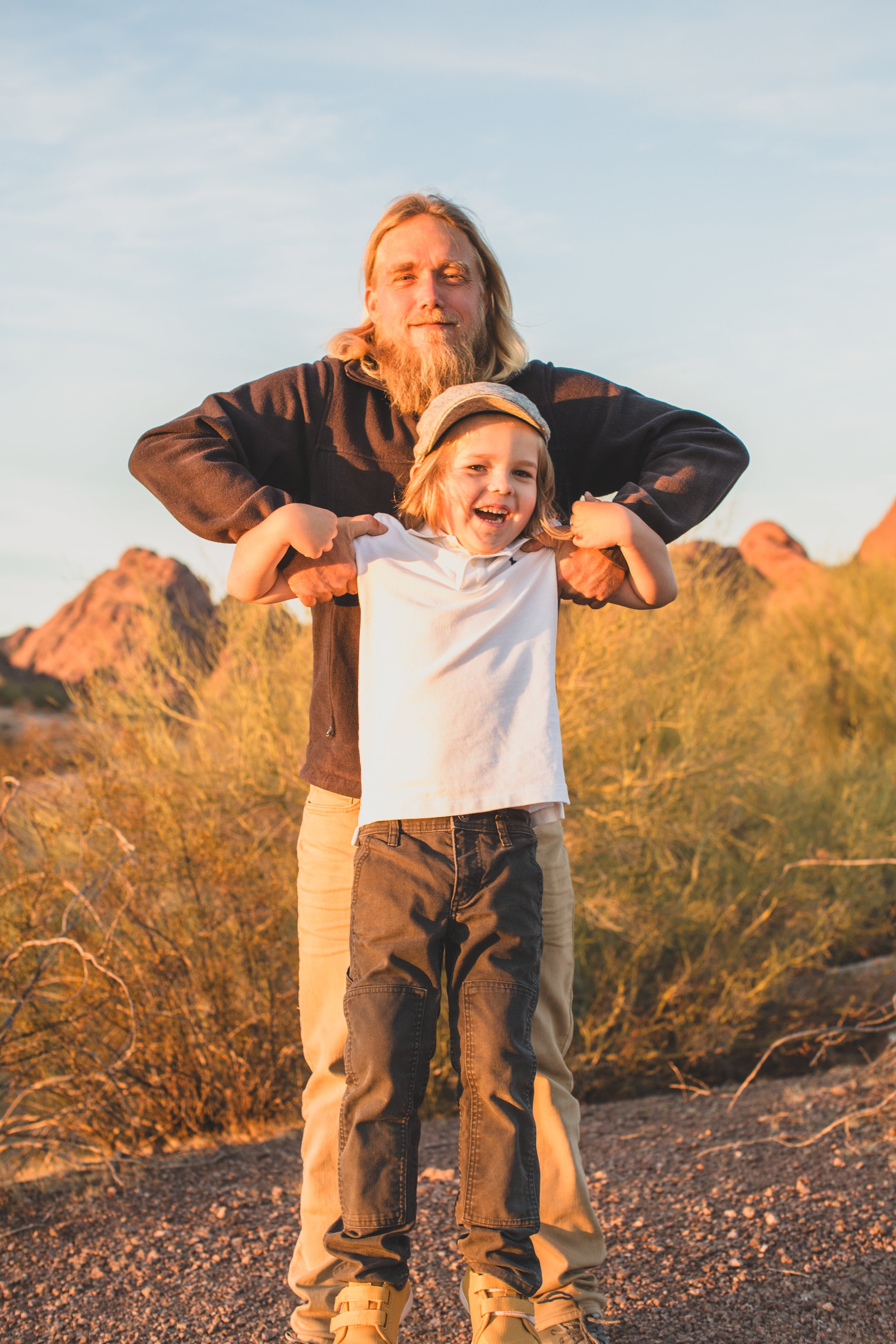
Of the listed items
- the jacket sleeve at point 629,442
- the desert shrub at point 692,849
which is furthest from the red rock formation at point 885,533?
the jacket sleeve at point 629,442

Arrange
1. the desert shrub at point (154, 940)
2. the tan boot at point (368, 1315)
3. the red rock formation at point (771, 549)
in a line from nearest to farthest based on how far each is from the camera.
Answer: the tan boot at point (368, 1315) < the desert shrub at point (154, 940) < the red rock formation at point (771, 549)

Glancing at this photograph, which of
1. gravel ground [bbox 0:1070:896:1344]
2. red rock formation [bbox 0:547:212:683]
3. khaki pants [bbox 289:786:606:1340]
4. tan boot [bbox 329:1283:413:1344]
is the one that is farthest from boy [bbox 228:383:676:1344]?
red rock formation [bbox 0:547:212:683]

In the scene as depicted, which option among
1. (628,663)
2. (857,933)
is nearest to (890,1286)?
(628,663)

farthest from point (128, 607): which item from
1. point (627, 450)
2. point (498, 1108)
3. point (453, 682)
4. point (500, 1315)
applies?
point (500, 1315)

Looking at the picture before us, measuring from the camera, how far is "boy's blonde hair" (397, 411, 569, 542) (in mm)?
2076

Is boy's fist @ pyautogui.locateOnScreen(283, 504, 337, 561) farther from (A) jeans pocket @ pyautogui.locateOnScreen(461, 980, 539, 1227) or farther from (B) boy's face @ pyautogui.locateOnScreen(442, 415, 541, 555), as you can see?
(A) jeans pocket @ pyautogui.locateOnScreen(461, 980, 539, 1227)

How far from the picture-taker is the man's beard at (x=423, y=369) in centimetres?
230

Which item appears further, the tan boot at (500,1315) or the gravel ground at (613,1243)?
the gravel ground at (613,1243)

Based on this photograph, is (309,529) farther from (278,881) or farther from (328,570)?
(278,881)

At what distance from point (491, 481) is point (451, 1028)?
1029 mm

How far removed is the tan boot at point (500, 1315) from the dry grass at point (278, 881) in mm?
1905

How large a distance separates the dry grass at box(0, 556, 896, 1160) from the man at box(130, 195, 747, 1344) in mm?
1334

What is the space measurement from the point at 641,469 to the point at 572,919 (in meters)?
1.04

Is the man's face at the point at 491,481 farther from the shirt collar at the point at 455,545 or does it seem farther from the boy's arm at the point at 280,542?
the boy's arm at the point at 280,542
